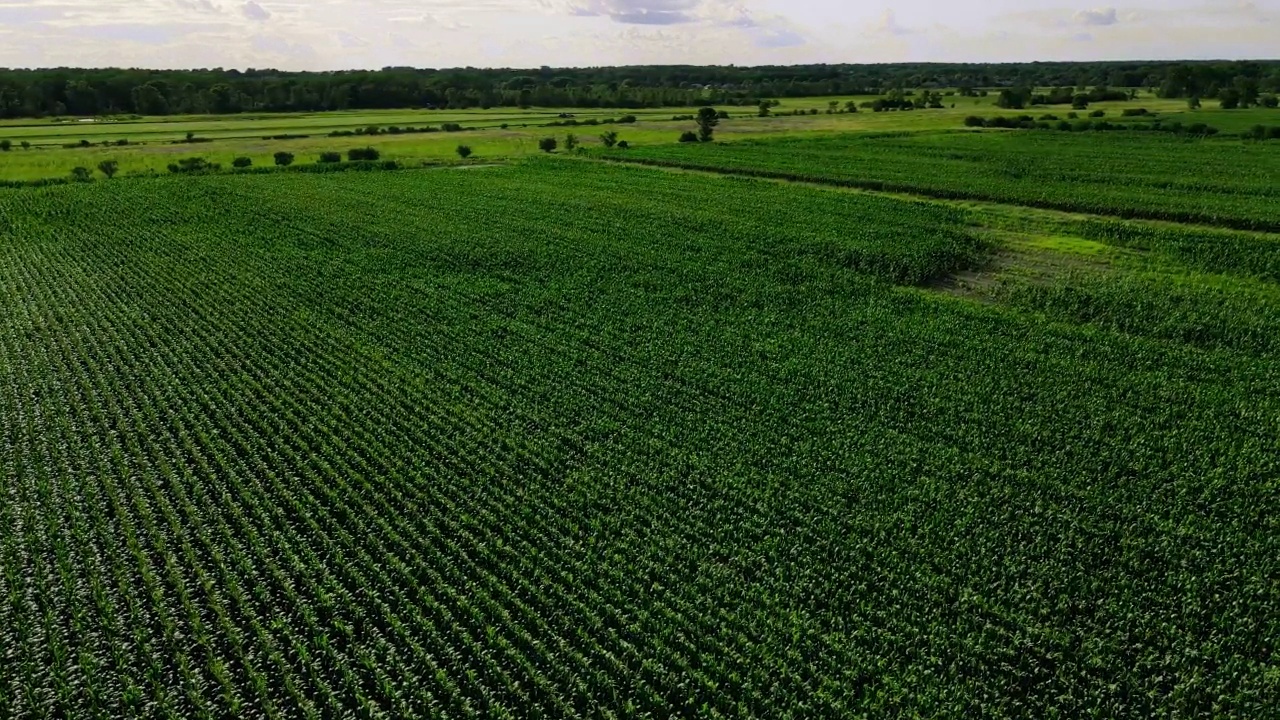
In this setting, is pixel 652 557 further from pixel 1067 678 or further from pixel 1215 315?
pixel 1215 315

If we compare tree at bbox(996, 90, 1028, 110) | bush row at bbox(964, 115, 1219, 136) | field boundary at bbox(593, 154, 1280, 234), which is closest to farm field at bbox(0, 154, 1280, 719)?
field boundary at bbox(593, 154, 1280, 234)

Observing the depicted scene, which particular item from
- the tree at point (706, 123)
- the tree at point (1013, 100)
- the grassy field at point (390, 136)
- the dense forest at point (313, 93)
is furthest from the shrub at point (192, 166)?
the tree at point (1013, 100)

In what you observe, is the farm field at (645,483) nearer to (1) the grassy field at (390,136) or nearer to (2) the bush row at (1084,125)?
(1) the grassy field at (390,136)

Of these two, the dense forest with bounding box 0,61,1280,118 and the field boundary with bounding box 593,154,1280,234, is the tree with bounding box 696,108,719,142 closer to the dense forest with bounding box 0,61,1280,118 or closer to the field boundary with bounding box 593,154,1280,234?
the field boundary with bounding box 593,154,1280,234

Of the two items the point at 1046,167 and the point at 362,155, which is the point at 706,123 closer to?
the point at 362,155

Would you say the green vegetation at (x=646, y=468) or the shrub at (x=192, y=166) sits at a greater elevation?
the shrub at (x=192, y=166)

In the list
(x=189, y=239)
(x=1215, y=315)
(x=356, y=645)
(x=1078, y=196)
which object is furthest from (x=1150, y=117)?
(x=356, y=645)
